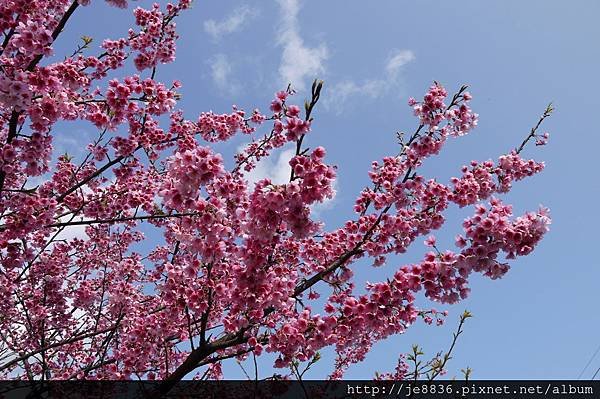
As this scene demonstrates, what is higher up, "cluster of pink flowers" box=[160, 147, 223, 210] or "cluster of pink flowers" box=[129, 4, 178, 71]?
"cluster of pink flowers" box=[129, 4, 178, 71]

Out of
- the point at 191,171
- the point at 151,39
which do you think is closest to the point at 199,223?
the point at 191,171

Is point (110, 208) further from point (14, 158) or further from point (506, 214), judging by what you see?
point (506, 214)

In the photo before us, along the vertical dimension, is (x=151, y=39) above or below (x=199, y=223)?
above

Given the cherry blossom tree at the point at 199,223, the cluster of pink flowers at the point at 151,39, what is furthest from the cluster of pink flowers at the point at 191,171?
the cluster of pink flowers at the point at 151,39

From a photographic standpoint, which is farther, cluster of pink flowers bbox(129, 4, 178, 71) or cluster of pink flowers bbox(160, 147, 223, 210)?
cluster of pink flowers bbox(129, 4, 178, 71)

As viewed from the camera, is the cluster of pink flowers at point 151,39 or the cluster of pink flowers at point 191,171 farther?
the cluster of pink flowers at point 151,39

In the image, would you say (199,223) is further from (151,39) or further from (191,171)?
(151,39)

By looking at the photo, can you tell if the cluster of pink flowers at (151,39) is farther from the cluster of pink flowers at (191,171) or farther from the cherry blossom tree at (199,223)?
the cluster of pink flowers at (191,171)

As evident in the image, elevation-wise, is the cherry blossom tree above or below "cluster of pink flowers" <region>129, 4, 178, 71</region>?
below

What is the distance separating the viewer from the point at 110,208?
793 cm

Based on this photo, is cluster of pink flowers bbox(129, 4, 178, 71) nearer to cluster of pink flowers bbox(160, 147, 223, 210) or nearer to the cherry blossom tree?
the cherry blossom tree

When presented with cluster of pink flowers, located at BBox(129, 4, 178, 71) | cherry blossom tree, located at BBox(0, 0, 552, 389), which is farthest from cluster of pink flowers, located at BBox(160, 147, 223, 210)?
cluster of pink flowers, located at BBox(129, 4, 178, 71)

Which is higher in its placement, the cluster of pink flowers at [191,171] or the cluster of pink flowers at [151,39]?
the cluster of pink flowers at [151,39]

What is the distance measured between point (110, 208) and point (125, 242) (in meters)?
3.45
